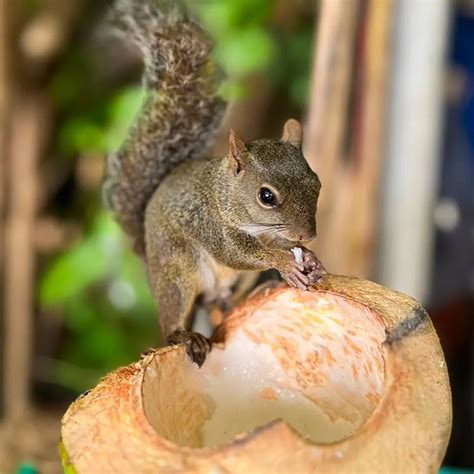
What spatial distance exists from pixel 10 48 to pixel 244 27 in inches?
18.7

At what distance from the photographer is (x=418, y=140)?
1.59 m

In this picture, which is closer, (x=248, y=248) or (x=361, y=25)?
(x=248, y=248)

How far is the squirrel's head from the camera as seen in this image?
2.41ft

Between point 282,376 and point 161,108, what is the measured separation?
0.37 metres

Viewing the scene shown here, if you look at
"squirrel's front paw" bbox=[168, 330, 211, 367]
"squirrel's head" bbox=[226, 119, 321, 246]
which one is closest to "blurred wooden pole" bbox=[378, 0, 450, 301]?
"squirrel's head" bbox=[226, 119, 321, 246]

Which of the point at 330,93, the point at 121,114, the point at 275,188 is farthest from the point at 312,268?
the point at 121,114

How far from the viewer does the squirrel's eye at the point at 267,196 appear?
75 cm

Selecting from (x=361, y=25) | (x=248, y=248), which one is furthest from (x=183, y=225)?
(x=361, y=25)

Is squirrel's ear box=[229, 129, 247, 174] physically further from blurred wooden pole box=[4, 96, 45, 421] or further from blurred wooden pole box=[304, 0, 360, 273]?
blurred wooden pole box=[4, 96, 45, 421]

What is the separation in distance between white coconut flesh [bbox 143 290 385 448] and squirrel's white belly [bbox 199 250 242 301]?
0.54 feet

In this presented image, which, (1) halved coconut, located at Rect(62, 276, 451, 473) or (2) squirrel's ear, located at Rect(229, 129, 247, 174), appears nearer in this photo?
(1) halved coconut, located at Rect(62, 276, 451, 473)

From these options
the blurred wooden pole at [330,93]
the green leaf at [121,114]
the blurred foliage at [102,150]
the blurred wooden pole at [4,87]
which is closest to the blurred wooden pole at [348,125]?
the blurred wooden pole at [330,93]

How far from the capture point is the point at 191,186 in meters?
0.88

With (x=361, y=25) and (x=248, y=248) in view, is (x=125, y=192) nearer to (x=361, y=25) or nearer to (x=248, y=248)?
(x=248, y=248)
